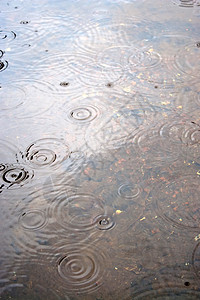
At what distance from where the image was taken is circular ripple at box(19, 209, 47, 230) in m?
1.76

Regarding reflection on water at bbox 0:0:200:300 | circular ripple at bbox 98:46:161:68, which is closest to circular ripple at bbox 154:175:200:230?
reflection on water at bbox 0:0:200:300

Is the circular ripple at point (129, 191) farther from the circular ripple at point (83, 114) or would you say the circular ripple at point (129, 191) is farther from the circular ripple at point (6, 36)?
the circular ripple at point (6, 36)

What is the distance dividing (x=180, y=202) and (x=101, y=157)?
1.71ft

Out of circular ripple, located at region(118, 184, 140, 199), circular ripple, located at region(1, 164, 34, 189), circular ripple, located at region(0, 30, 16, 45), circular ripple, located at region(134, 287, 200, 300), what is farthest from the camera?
circular ripple, located at region(0, 30, 16, 45)

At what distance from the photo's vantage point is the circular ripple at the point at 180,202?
5.65 ft

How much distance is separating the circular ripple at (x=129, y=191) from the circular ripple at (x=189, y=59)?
117 cm

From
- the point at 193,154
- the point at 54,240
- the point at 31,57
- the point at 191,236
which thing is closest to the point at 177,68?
the point at 193,154

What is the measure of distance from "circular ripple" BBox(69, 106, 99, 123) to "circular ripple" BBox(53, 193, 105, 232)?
63 cm

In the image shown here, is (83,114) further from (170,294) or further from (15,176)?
(170,294)

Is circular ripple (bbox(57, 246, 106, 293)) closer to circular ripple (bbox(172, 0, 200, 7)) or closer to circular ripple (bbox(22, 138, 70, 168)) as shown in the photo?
circular ripple (bbox(22, 138, 70, 168))

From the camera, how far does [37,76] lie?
2752mm

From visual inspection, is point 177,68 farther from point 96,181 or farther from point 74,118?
point 96,181

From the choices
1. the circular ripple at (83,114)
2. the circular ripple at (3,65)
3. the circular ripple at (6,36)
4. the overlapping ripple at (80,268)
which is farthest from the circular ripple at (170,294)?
the circular ripple at (6,36)

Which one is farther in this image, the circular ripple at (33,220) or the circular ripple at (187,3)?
the circular ripple at (187,3)
